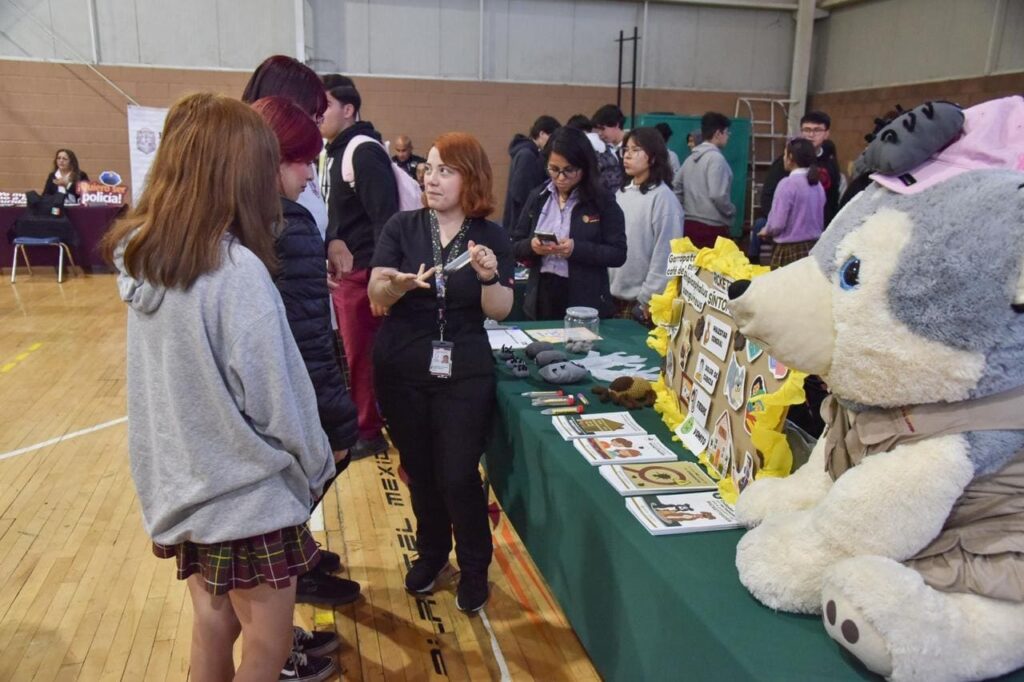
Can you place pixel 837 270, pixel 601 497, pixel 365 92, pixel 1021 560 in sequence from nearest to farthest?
pixel 1021 560 → pixel 837 270 → pixel 601 497 → pixel 365 92

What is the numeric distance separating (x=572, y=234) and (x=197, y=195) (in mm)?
1828

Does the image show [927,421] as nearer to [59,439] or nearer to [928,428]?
[928,428]

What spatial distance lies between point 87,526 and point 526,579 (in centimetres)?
163

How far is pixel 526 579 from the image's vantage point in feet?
7.98

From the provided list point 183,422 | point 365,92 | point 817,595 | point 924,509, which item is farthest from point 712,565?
point 365,92

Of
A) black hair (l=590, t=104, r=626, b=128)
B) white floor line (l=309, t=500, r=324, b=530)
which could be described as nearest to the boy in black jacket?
white floor line (l=309, t=500, r=324, b=530)

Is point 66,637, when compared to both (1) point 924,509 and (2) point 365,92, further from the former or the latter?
(2) point 365,92

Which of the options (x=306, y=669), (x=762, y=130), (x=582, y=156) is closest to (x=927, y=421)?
(x=306, y=669)

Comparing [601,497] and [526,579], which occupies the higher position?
[601,497]

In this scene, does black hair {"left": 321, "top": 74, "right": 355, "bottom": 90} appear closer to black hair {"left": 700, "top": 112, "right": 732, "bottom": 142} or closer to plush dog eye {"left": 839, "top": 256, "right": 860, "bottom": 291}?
plush dog eye {"left": 839, "top": 256, "right": 860, "bottom": 291}

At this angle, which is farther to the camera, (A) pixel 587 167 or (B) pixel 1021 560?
(A) pixel 587 167

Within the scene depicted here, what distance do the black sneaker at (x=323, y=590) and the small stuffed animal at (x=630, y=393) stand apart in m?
0.98

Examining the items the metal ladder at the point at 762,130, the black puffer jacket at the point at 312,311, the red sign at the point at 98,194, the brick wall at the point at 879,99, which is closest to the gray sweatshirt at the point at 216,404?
the black puffer jacket at the point at 312,311

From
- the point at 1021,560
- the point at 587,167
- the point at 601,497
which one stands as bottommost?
the point at 601,497
